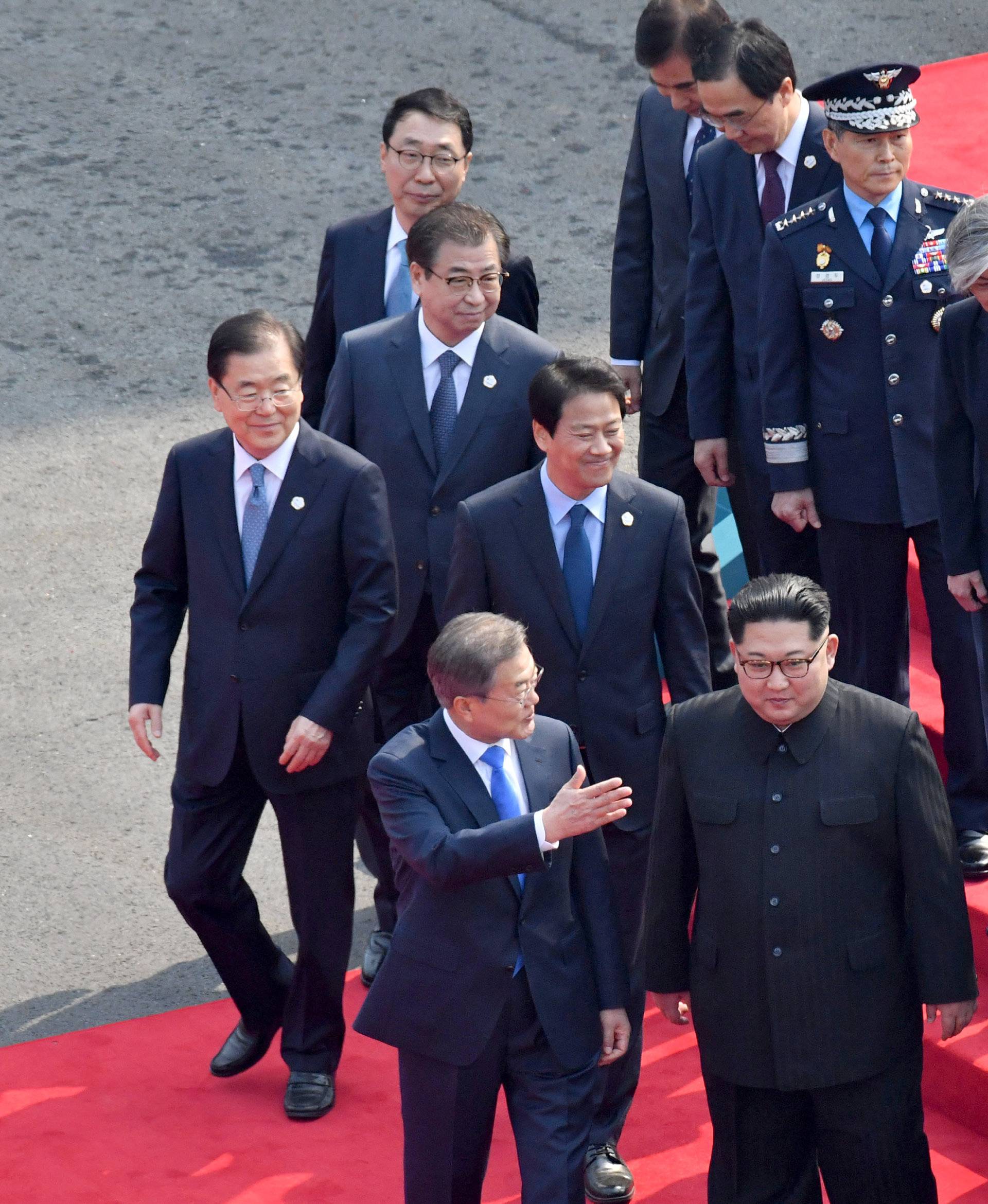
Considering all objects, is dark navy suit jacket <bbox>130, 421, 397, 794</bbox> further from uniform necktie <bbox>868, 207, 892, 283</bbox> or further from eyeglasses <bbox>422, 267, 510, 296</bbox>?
uniform necktie <bbox>868, 207, 892, 283</bbox>

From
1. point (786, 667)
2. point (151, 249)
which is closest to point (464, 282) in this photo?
point (786, 667)

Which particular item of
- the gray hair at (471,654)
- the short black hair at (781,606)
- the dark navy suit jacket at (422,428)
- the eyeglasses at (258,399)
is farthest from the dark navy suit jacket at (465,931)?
the dark navy suit jacket at (422,428)

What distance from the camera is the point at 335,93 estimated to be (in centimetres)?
1023

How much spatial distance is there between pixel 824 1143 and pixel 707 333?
203 cm

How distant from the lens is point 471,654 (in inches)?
137

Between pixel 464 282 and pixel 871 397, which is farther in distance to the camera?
pixel 464 282

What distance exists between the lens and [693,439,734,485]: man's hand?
16.0ft

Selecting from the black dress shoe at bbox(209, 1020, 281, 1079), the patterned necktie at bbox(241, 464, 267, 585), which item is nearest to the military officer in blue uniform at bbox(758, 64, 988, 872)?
the patterned necktie at bbox(241, 464, 267, 585)

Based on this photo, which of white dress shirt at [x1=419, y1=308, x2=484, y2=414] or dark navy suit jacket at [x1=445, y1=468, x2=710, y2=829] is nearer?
dark navy suit jacket at [x1=445, y1=468, x2=710, y2=829]

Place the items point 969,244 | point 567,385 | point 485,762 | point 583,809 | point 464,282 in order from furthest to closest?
point 464,282, point 567,385, point 969,244, point 485,762, point 583,809

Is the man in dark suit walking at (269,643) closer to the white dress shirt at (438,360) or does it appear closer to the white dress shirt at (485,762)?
the white dress shirt at (438,360)

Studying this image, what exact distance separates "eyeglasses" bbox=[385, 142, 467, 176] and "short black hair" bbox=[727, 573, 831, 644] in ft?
6.55

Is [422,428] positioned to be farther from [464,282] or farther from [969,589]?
[969,589]

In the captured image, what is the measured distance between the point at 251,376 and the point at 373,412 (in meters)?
0.54
